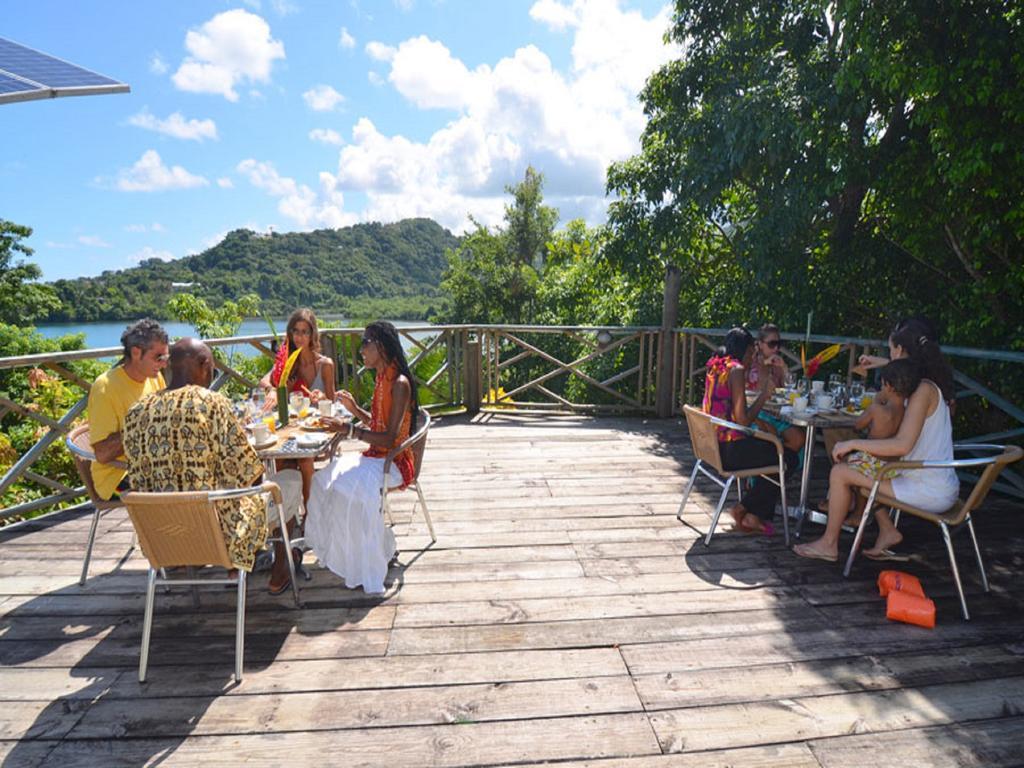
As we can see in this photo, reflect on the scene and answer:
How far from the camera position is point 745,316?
6785 mm

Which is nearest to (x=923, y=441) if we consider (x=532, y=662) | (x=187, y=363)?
(x=532, y=662)

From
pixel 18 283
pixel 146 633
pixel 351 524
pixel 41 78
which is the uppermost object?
pixel 41 78

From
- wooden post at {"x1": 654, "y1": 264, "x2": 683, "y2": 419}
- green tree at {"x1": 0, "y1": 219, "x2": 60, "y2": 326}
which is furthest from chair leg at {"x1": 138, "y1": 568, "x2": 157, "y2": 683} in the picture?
green tree at {"x1": 0, "y1": 219, "x2": 60, "y2": 326}

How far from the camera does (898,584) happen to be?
2600 mm

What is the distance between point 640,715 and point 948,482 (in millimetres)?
1849

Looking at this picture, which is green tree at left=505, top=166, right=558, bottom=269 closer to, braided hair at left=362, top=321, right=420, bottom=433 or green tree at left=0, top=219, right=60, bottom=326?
green tree at left=0, top=219, right=60, bottom=326

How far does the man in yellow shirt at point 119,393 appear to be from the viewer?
2588 millimetres

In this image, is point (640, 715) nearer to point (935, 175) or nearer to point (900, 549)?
point (900, 549)

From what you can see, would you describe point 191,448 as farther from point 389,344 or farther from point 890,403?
point 890,403

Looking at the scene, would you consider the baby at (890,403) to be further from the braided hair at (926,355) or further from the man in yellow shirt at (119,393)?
the man in yellow shirt at (119,393)

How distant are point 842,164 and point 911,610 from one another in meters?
3.88

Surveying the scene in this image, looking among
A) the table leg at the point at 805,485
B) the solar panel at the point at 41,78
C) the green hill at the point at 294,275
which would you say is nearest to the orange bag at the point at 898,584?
the table leg at the point at 805,485

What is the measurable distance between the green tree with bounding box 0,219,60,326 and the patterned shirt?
1847 cm

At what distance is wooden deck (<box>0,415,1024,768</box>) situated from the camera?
1.80 meters
